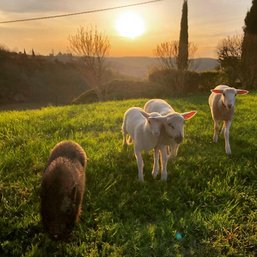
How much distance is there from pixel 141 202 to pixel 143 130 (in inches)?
53.8

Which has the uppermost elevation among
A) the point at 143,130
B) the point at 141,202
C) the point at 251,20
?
the point at 251,20

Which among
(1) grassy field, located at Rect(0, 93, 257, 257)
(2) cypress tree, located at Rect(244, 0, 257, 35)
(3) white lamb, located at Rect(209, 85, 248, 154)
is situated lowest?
(1) grassy field, located at Rect(0, 93, 257, 257)

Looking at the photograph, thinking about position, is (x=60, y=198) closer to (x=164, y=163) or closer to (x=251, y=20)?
(x=164, y=163)

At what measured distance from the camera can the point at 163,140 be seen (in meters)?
6.29

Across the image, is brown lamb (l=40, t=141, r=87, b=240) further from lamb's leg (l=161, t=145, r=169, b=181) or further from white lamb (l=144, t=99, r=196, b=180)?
lamb's leg (l=161, t=145, r=169, b=181)

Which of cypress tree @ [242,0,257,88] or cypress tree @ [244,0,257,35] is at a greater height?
cypress tree @ [244,0,257,35]

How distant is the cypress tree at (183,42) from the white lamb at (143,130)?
76.4ft

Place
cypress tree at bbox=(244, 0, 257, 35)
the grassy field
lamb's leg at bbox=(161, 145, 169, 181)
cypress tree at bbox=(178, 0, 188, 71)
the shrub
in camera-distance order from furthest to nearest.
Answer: cypress tree at bbox=(244, 0, 257, 35)
the shrub
cypress tree at bbox=(178, 0, 188, 71)
lamb's leg at bbox=(161, 145, 169, 181)
the grassy field

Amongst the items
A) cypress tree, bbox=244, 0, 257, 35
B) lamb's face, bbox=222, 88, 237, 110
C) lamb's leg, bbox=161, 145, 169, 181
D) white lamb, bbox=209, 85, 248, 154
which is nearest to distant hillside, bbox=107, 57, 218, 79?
cypress tree, bbox=244, 0, 257, 35

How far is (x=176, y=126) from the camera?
5.77m

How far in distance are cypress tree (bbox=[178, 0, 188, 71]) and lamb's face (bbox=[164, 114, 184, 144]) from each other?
2455cm

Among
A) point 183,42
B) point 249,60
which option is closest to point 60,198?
point 249,60

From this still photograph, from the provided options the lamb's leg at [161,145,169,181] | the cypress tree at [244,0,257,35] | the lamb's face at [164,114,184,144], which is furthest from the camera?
the cypress tree at [244,0,257,35]

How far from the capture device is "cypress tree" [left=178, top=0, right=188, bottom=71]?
2992 cm
